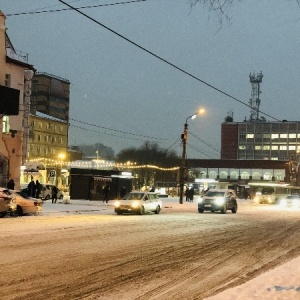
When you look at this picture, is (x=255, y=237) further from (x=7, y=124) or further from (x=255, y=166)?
(x=255, y=166)

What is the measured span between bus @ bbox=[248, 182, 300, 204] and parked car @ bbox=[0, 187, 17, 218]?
1968 inches

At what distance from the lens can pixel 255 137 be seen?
15588 cm

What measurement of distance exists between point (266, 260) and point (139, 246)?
→ 142 inches

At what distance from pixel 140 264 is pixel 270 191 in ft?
249

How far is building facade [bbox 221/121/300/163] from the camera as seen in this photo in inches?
6093

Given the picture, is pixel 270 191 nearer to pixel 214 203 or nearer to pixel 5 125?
pixel 214 203

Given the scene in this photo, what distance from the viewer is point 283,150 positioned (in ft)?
518

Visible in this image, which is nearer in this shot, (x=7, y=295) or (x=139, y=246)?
(x=7, y=295)

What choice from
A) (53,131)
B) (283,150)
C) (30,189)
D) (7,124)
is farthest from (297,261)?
(283,150)

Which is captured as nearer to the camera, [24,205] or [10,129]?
[24,205]

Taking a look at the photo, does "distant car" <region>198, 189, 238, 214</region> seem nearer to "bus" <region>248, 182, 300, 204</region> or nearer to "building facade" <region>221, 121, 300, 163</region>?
"bus" <region>248, 182, 300, 204</region>

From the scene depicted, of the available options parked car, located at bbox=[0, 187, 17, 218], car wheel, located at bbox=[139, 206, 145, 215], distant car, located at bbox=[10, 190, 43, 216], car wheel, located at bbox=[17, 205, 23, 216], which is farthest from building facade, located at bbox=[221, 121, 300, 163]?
parked car, located at bbox=[0, 187, 17, 218]

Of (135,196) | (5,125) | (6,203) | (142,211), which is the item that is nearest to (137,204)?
(142,211)

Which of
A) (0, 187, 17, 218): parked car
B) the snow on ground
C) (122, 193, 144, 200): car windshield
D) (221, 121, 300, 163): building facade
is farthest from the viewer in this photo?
(221, 121, 300, 163): building facade
